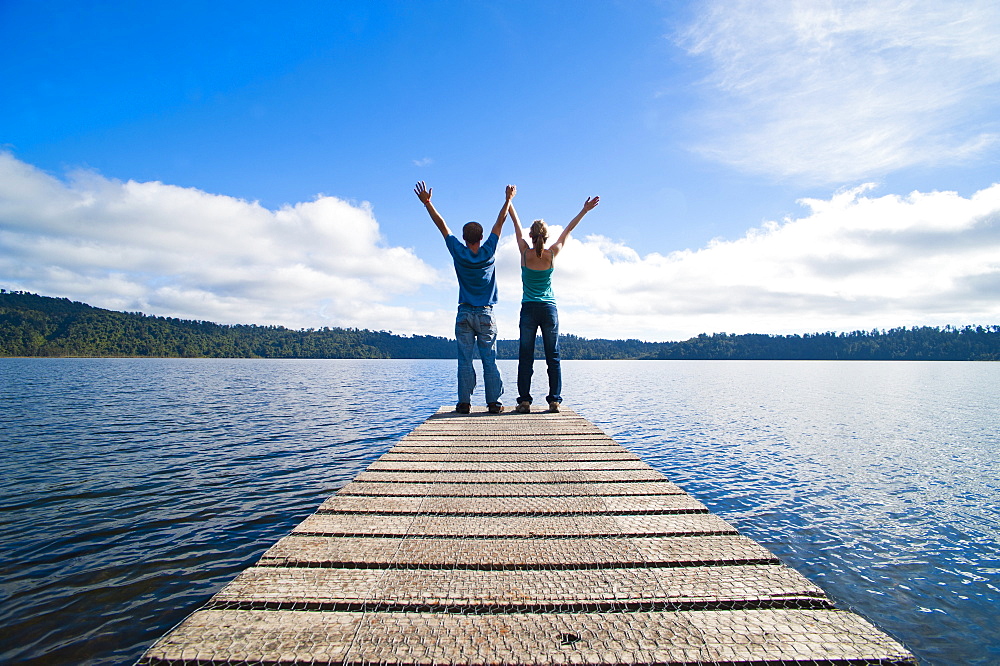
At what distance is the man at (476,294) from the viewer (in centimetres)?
828

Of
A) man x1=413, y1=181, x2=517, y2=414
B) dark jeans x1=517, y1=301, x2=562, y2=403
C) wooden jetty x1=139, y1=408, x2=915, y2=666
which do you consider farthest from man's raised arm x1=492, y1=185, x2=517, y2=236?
wooden jetty x1=139, y1=408, x2=915, y2=666

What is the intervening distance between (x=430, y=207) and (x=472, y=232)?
82 centimetres

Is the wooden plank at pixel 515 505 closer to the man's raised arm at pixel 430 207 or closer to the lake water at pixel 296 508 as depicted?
the lake water at pixel 296 508

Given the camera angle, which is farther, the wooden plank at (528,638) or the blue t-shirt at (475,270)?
the blue t-shirt at (475,270)

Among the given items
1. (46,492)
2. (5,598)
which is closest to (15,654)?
(5,598)

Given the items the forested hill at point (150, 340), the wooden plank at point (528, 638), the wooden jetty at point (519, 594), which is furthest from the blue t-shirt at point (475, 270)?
the forested hill at point (150, 340)

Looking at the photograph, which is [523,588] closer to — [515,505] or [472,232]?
[515,505]

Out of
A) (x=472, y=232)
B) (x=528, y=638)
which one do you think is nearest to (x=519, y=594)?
(x=528, y=638)

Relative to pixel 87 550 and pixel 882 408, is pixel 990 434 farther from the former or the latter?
pixel 87 550

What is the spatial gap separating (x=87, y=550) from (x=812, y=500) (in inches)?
466

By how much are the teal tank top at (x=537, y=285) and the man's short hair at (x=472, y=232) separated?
987mm

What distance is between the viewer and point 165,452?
12.2 meters

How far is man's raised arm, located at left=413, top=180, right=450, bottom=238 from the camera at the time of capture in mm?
7957

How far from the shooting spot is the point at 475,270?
329 inches
